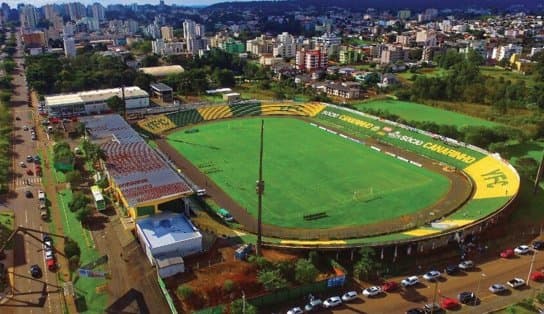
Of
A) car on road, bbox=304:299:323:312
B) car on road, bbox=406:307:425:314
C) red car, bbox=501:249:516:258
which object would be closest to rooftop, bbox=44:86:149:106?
car on road, bbox=304:299:323:312

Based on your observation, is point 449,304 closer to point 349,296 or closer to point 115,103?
point 349,296

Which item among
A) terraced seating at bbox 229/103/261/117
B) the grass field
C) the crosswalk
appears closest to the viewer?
the crosswalk

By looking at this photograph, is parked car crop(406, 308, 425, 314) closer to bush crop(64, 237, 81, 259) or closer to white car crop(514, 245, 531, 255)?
white car crop(514, 245, 531, 255)

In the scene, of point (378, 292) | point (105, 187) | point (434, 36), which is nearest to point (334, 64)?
point (434, 36)

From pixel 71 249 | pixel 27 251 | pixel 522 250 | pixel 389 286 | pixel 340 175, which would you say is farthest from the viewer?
pixel 340 175

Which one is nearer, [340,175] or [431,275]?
[431,275]

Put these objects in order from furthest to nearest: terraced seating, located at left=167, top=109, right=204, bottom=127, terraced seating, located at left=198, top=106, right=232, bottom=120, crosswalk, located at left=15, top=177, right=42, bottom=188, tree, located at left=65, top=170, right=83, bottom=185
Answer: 1. terraced seating, located at left=198, top=106, right=232, bottom=120
2. terraced seating, located at left=167, top=109, right=204, bottom=127
3. crosswalk, located at left=15, top=177, right=42, bottom=188
4. tree, located at left=65, top=170, right=83, bottom=185

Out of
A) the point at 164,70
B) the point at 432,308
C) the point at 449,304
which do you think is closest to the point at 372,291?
the point at 432,308

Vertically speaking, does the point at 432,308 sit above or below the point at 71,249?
below
